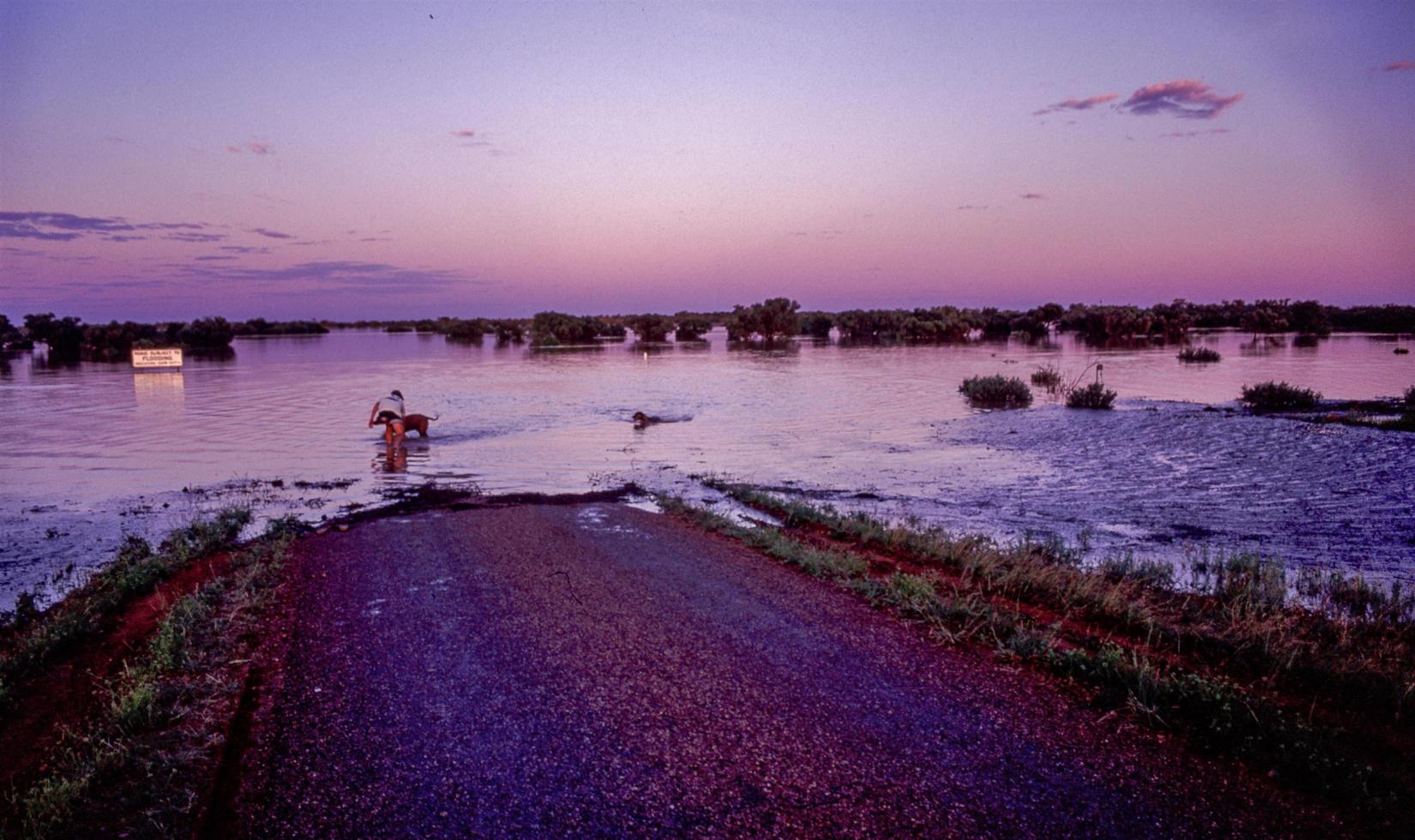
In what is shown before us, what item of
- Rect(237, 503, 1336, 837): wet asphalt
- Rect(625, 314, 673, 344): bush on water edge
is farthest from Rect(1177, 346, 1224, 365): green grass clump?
Rect(625, 314, 673, 344): bush on water edge

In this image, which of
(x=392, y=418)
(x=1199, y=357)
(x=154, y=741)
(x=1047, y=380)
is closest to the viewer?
(x=154, y=741)

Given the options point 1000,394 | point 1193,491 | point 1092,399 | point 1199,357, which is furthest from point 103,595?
point 1199,357

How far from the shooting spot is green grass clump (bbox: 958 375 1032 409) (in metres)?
27.5

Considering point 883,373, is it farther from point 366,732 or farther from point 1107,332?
point 1107,332

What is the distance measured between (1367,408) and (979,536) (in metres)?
19.8

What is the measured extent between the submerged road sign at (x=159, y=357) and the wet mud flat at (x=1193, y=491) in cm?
4797

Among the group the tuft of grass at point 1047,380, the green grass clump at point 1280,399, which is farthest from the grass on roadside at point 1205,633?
the tuft of grass at point 1047,380

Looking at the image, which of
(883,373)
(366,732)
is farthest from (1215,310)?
(366,732)

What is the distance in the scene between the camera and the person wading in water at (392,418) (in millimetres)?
18967

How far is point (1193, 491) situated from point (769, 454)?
8.93m

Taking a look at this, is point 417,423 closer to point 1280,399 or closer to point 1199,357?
point 1280,399

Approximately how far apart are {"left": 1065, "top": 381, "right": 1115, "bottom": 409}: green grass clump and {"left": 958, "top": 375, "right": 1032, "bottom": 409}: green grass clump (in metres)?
1.92

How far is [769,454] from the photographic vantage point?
1867 cm

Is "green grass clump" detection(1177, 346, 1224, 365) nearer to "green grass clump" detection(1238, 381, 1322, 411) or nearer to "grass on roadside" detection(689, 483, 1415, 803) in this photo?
"green grass clump" detection(1238, 381, 1322, 411)
